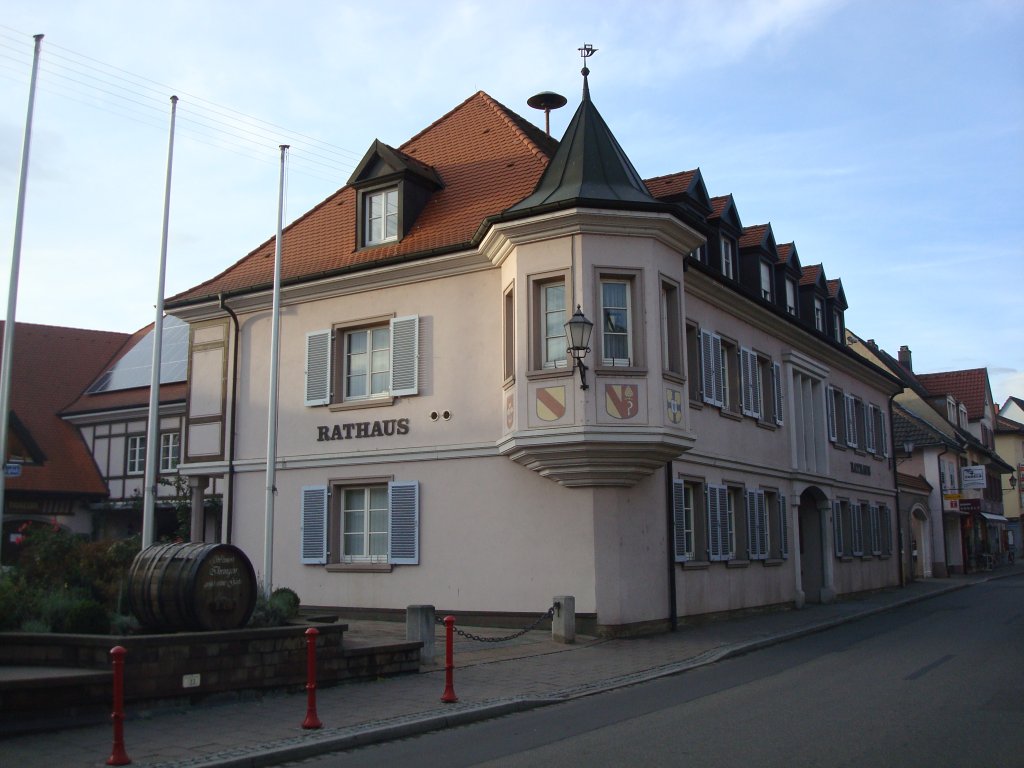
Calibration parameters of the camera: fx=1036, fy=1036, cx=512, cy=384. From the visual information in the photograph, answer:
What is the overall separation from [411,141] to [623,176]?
292 inches

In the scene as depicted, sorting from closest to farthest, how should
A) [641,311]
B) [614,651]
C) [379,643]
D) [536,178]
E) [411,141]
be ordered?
[379,643]
[614,651]
[641,311]
[536,178]
[411,141]

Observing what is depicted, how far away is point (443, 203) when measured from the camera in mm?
21188

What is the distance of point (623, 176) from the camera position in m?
18.4

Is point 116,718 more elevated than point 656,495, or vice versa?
point 656,495

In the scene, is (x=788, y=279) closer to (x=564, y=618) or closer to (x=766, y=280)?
(x=766, y=280)

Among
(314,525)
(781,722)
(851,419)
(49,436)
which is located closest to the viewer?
(781,722)

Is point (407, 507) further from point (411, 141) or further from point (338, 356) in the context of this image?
point (411, 141)

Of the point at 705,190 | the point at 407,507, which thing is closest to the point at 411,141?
the point at 705,190

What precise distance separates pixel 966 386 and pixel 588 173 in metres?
50.4

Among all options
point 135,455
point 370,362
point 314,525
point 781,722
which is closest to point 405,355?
point 370,362

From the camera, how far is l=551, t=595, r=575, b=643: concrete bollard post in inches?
642

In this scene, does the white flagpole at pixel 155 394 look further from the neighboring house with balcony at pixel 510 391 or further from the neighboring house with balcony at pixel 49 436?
the neighboring house with balcony at pixel 49 436

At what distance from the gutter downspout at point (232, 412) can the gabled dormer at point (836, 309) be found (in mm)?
17757

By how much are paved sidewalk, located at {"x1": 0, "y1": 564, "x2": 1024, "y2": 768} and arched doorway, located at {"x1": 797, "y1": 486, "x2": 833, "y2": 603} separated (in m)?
9.36
